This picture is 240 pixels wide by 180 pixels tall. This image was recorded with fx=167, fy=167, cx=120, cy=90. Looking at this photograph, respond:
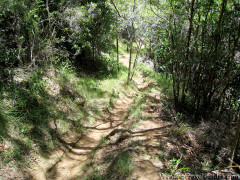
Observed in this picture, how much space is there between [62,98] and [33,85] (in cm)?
133

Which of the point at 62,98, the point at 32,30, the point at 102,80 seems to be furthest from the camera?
→ the point at 102,80

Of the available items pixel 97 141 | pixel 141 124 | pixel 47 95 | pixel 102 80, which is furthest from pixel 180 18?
pixel 102 80

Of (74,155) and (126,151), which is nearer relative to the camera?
(126,151)

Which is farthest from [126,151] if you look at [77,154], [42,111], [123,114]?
[123,114]

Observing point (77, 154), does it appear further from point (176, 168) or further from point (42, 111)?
point (176, 168)

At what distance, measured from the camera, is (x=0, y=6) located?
14.5 feet

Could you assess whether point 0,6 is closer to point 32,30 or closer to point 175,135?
point 32,30

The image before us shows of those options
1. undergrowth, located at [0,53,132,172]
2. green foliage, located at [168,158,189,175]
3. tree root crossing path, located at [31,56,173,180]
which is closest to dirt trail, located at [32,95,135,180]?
tree root crossing path, located at [31,56,173,180]

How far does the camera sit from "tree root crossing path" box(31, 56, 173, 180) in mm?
3463

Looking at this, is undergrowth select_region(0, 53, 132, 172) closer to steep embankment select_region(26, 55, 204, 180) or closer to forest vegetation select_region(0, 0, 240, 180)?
forest vegetation select_region(0, 0, 240, 180)

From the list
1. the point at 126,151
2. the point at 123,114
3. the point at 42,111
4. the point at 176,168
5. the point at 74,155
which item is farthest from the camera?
the point at 123,114

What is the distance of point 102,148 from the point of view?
4480mm

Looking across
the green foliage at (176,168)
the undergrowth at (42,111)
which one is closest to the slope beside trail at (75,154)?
the undergrowth at (42,111)

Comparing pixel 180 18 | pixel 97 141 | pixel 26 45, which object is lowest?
pixel 97 141
